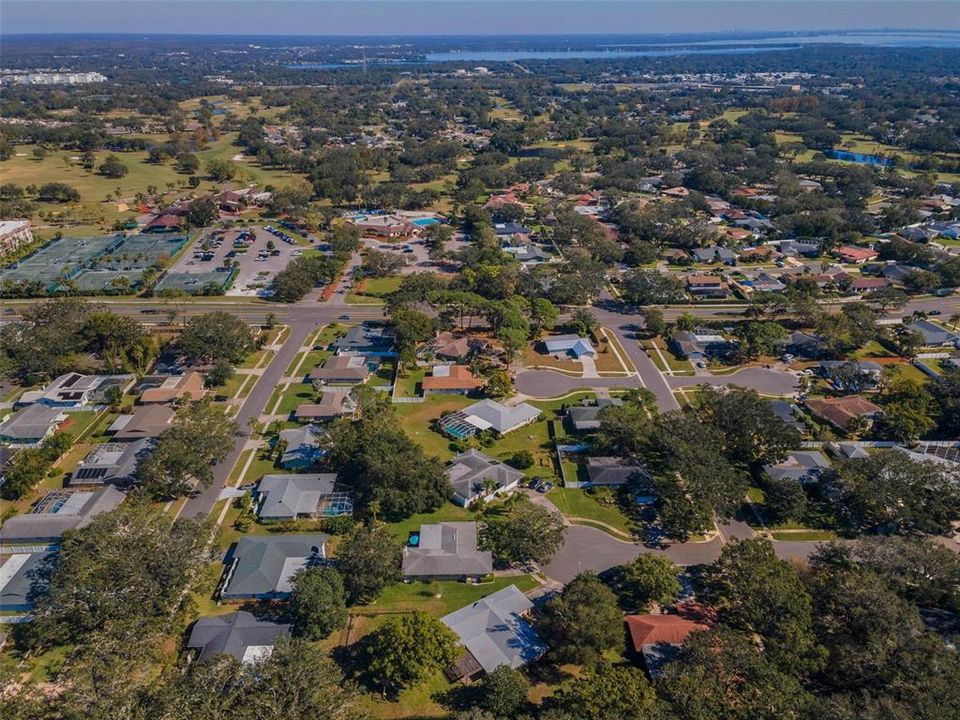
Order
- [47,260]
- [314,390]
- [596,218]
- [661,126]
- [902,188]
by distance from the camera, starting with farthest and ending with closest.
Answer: [661,126], [902,188], [596,218], [47,260], [314,390]

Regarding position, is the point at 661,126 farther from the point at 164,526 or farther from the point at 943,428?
the point at 164,526

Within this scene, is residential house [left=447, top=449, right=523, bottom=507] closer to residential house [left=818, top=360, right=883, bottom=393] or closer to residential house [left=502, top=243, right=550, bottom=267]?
residential house [left=818, top=360, right=883, bottom=393]

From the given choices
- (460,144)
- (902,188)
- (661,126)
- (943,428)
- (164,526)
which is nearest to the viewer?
(164,526)

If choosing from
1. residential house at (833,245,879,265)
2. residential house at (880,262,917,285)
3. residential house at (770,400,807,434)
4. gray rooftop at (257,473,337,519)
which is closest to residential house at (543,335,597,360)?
residential house at (770,400,807,434)

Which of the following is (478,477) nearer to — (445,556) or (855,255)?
(445,556)

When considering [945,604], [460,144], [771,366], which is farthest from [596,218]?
[945,604]

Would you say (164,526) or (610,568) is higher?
(164,526)
